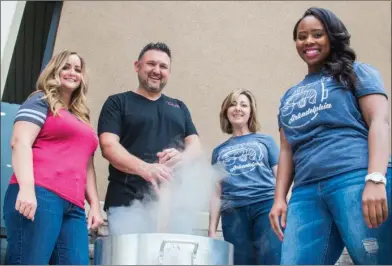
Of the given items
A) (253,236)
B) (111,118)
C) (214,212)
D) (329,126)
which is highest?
(111,118)

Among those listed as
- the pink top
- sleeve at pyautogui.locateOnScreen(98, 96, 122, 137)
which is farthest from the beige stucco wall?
the pink top

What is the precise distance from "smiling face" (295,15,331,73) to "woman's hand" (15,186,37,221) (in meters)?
1.17

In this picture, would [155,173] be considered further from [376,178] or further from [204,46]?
[204,46]

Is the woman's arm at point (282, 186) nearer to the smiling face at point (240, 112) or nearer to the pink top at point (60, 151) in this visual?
the pink top at point (60, 151)

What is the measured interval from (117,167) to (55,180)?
0.41 meters

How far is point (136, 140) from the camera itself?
2.92m

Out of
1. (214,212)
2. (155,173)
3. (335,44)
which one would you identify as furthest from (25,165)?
(214,212)

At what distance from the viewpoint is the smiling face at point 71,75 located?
2.75 metres

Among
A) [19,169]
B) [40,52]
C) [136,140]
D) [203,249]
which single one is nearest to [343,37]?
[203,249]

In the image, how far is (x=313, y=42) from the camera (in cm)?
224

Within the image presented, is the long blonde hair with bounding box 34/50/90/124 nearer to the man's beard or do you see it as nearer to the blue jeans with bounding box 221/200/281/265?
the man's beard

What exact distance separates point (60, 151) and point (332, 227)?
1153 millimetres

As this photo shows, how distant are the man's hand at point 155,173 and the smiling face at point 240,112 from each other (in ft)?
2.82

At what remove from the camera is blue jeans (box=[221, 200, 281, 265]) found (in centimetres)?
315
